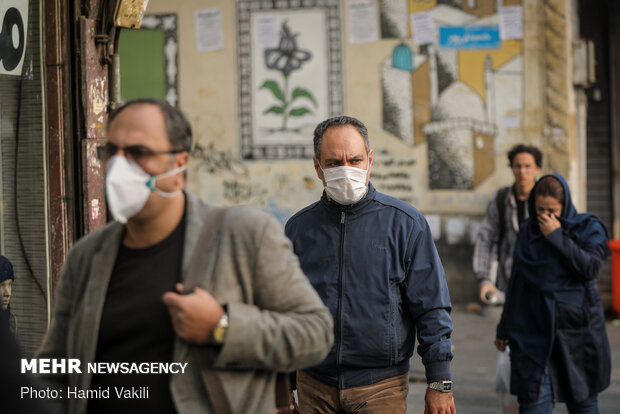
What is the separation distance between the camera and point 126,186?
7.71 feet

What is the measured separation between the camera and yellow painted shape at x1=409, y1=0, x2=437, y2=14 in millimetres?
10828

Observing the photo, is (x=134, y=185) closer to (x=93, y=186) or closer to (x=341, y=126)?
(x=341, y=126)

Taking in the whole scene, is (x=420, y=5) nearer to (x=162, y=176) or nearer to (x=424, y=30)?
(x=424, y=30)

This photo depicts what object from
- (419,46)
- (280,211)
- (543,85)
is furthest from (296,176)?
A: (543,85)

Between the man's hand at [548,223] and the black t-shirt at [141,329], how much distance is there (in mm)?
3371

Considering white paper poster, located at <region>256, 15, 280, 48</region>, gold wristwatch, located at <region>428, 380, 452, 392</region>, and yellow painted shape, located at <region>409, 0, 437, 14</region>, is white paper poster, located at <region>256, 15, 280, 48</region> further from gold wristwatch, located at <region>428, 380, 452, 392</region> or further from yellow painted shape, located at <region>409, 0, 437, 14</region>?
gold wristwatch, located at <region>428, 380, 452, 392</region>

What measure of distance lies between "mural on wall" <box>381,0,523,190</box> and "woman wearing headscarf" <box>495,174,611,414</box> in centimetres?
544

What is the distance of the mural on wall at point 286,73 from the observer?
11.1m

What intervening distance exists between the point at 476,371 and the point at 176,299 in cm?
591

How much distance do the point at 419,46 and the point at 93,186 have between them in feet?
22.5

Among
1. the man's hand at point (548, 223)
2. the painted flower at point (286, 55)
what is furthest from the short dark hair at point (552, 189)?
the painted flower at point (286, 55)

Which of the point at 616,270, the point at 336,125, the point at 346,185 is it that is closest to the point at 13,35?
the point at 336,125

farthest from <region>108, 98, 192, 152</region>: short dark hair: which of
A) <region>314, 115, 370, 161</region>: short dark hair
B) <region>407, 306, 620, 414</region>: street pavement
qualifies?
<region>407, 306, 620, 414</region>: street pavement

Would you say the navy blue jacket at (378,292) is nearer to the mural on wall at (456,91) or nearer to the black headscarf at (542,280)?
the black headscarf at (542,280)
